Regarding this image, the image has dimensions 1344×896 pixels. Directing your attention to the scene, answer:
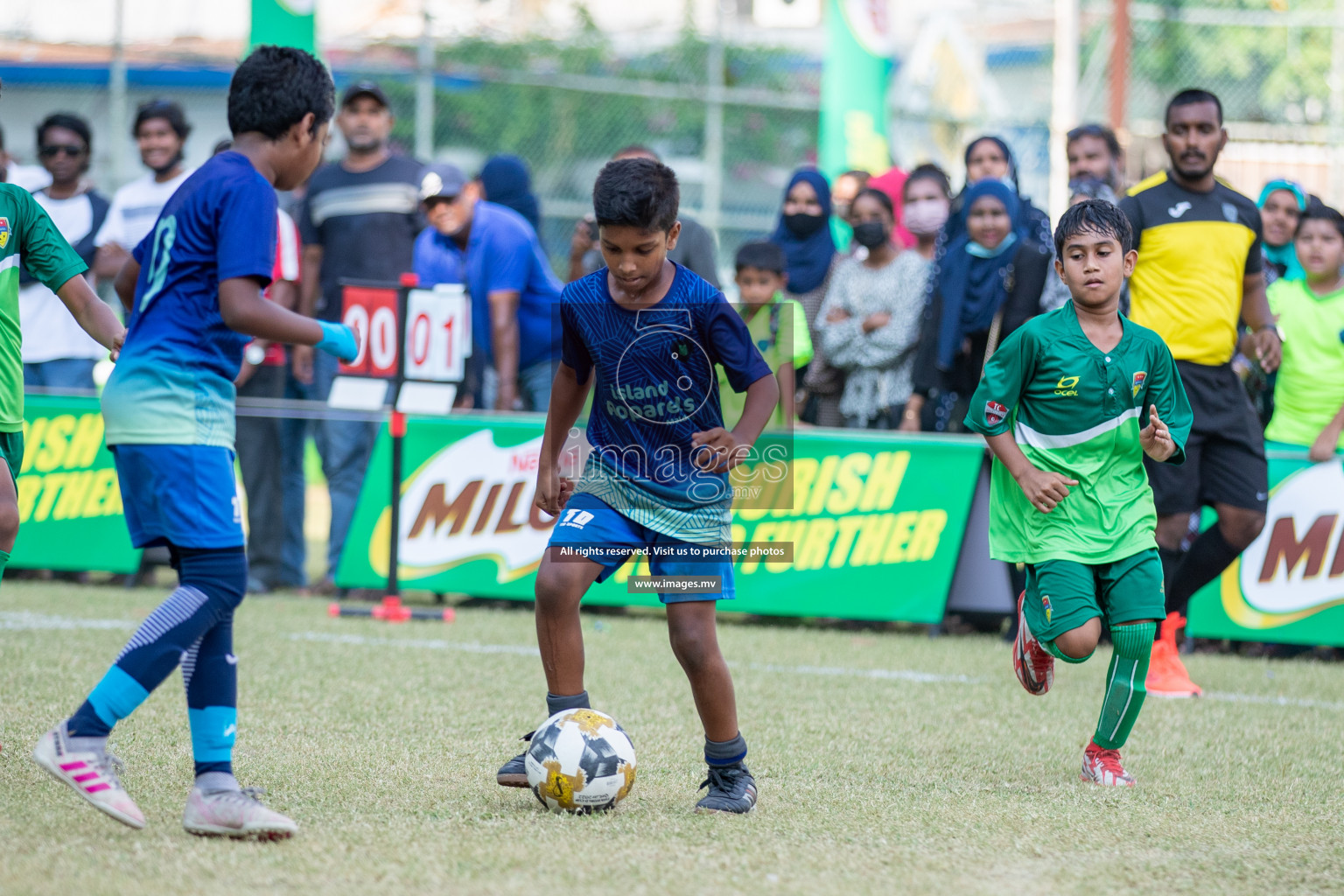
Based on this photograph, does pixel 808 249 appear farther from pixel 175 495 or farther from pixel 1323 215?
pixel 175 495

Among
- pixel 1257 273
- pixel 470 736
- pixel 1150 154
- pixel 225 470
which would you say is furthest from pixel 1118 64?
pixel 225 470

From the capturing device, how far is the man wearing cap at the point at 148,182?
877cm

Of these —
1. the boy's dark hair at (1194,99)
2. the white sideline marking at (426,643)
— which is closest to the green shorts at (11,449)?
the white sideline marking at (426,643)

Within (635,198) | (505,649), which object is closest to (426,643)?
(505,649)

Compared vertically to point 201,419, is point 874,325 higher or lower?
higher

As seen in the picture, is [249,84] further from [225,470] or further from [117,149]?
[117,149]

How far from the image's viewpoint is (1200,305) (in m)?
6.46

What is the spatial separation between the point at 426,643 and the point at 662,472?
11.3 ft

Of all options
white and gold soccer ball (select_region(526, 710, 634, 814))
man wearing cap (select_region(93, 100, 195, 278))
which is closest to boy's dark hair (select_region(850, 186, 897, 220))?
man wearing cap (select_region(93, 100, 195, 278))

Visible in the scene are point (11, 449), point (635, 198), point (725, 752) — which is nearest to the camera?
point (635, 198)

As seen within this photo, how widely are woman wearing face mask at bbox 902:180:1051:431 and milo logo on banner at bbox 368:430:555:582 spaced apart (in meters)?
2.34

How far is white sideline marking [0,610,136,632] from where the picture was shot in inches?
284

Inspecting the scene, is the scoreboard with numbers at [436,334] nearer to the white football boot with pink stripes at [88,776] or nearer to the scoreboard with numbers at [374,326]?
the scoreboard with numbers at [374,326]

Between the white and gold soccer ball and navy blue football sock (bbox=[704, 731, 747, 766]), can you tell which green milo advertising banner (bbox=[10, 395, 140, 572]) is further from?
navy blue football sock (bbox=[704, 731, 747, 766])
